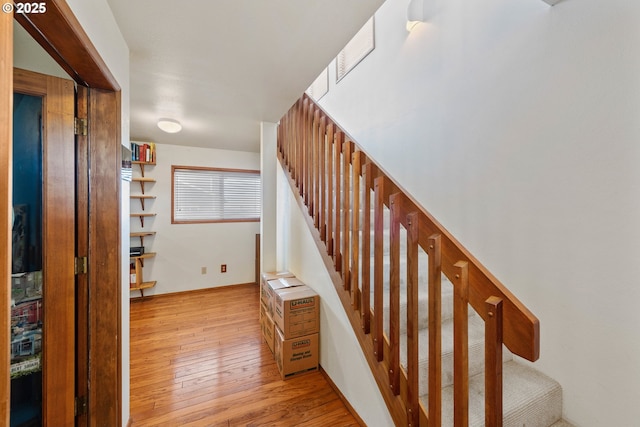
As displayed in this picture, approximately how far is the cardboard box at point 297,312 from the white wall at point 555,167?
4.12ft

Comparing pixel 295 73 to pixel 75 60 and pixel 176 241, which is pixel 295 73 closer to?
pixel 75 60

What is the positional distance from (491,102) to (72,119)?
2302mm

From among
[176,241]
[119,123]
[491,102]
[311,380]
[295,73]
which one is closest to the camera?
[119,123]

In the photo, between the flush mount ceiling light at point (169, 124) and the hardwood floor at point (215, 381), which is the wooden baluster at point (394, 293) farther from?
the flush mount ceiling light at point (169, 124)

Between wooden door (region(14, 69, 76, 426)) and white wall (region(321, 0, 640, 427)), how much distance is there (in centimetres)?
224

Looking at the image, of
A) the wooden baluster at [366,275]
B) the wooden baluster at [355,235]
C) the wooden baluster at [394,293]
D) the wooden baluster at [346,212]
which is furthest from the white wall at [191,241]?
the wooden baluster at [394,293]

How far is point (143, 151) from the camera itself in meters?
3.51

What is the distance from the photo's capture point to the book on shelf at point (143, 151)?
3.45 metres

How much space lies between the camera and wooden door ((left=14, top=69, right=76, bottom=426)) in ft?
3.79

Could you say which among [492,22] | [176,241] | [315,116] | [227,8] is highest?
[492,22]

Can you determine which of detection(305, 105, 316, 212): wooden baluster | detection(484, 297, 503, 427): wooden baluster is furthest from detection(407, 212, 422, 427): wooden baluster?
detection(305, 105, 316, 212): wooden baluster

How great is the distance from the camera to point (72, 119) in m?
1.22

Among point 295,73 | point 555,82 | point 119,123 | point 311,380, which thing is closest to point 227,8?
point 295,73

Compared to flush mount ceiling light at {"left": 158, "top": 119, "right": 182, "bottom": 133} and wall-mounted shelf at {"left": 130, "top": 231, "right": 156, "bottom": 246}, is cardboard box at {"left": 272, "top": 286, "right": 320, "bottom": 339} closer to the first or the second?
flush mount ceiling light at {"left": 158, "top": 119, "right": 182, "bottom": 133}
